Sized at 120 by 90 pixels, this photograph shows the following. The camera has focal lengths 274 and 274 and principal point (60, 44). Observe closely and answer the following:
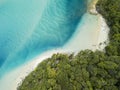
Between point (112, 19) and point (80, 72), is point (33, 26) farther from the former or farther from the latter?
point (80, 72)

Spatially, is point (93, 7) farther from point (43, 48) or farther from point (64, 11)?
point (43, 48)

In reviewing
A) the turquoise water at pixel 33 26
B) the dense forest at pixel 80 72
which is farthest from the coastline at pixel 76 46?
the dense forest at pixel 80 72

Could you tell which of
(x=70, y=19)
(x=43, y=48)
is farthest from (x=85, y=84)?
(x=70, y=19)

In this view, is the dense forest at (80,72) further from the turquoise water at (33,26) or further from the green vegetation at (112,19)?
the turquoise water at (33,26)

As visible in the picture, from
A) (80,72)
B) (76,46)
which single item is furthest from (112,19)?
(80,72)

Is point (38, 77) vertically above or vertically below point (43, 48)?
below

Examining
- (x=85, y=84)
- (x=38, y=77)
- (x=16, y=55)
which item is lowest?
(x=85, y=84)

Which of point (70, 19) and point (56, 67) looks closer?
point (56, 67)

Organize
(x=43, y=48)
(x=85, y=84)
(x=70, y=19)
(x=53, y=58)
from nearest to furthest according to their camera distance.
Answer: (x=85, y=84) < (x=53, y=58) < (x=43, y=48) < (x=70, y=19)
